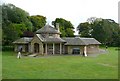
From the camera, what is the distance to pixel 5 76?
2019 centimetres

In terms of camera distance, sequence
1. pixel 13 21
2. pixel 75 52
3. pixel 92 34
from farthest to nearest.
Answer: pixel 92 34 → pixel 13 21 → pixel 75 52

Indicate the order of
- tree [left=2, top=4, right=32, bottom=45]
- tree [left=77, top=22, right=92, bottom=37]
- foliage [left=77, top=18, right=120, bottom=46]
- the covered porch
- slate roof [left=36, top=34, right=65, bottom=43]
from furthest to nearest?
1. tree [left=77, top=22, right=92, bottom=37]
2. foliage [left=77, top=18, right=120, bottom=46]
3. tree [left=2, top=4, right=32, bottom=45]
4. the covered porch
5. slate roof [left=36, top=34, right=65, bottom=43]

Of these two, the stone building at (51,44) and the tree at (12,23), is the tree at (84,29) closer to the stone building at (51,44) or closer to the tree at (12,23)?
the tree at (12,23)

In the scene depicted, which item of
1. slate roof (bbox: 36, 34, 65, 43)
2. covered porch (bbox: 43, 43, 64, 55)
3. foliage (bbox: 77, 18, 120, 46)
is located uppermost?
foliage (bbox: 77, 18, 120, 46)

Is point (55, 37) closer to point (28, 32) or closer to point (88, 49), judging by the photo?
point (88, 49)

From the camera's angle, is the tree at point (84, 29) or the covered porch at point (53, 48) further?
the tree at point (84, 29)

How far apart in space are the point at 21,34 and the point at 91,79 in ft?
152

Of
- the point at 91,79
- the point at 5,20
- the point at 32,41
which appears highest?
the point at 5,20

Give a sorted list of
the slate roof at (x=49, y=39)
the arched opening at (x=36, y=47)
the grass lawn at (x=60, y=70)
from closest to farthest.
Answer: the grass lawn at (x=60, y=70) → the slate roof at (x=49, y=39) → the arched opening at (x=36, y=47)

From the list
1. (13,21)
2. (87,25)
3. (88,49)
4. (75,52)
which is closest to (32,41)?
(75,52)

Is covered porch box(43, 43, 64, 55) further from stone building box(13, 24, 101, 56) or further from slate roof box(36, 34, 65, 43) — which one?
slate roof box(36, 34, 65, 43)

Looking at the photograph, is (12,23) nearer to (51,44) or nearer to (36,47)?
(36,47)

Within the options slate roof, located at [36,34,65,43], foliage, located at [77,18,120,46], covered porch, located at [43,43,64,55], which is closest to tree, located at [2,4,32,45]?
slate roof, located at [36,34,65,43]

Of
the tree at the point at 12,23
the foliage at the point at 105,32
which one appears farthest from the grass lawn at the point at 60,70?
the foliage at the point at 105,32
